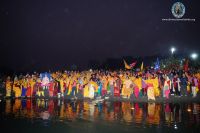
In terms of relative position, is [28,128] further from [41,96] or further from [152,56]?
[152,56]

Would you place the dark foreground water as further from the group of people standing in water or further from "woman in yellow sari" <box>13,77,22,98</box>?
"woman in yellow sari" <box>13,77,22,98</box>

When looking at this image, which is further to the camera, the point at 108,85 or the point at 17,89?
the point at 17,89

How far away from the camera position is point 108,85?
22.8m

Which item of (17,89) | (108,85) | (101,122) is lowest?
(101,122)

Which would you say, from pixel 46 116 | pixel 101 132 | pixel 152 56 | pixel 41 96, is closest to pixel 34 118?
pixel 46 116

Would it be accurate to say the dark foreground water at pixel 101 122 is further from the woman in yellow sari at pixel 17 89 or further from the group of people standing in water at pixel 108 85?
the woman in yellow sari at pixel 17 89

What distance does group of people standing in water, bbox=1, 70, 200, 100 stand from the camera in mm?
21047

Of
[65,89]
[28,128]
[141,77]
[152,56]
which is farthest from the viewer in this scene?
[152,56]

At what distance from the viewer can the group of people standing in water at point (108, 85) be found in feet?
69.1

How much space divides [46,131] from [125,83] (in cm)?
1277

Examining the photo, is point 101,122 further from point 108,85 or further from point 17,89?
point 17,89

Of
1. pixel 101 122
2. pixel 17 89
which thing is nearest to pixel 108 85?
pixel 17 89

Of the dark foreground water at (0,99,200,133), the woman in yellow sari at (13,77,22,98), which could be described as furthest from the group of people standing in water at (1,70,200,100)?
the dark foreground water at (0,99,200,133)

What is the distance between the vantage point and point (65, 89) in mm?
24078
